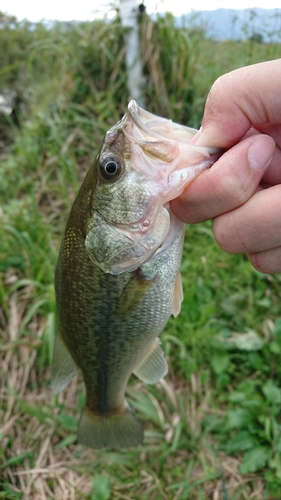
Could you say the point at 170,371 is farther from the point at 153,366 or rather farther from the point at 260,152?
the point at 260,152

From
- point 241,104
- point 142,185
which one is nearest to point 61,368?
point 142,185

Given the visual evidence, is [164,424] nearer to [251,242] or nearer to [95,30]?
[251,242]

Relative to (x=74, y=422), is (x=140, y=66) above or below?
above

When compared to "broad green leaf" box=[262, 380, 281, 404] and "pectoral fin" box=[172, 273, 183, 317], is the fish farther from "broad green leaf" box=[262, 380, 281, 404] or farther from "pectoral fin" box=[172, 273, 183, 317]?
"broad green leaf" box=[262, 380, 281, 404]

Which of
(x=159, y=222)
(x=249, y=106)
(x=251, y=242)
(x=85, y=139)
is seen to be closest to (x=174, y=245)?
(x=159, y=222)

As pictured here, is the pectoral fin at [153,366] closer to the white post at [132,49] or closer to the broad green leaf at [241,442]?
the broad green leaf at [241,442]

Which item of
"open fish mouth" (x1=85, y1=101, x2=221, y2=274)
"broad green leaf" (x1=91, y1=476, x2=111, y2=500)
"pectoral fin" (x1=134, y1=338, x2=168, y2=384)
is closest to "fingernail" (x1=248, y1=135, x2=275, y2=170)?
"open fish mouth" (x1=85, y1=101, x2=221, y2=274)
